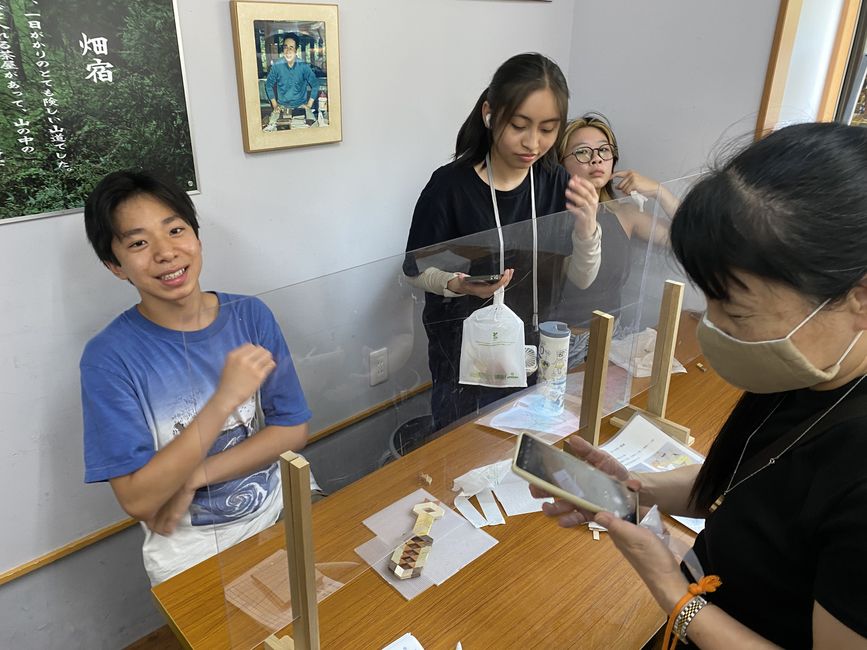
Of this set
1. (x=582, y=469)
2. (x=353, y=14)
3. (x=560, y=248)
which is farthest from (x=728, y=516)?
(x=353, y=14)

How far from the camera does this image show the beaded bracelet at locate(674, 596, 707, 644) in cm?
78

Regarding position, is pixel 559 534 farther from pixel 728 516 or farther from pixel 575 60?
pixel 575 60

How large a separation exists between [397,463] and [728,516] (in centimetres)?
57

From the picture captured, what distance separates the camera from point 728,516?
813 millimetres

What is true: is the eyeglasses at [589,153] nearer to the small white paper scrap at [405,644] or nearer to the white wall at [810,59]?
the white wall at [810,59]

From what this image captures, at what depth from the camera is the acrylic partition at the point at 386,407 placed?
0.89 metres

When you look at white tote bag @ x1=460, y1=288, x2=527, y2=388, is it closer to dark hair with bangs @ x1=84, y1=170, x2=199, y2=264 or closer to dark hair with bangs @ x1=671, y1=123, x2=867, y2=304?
dark hair with bangs @ x1=671, y1=123, x2=867, y2=304

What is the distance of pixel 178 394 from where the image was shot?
104cm

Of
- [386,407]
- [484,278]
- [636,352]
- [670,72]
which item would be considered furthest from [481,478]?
[670,72]

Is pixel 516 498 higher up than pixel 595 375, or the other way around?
pixel 595 375

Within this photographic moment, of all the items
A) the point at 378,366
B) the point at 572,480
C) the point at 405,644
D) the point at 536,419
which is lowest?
the point at 405,644

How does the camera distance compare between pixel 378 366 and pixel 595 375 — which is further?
pixel 595 375

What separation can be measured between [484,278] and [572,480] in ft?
1.32

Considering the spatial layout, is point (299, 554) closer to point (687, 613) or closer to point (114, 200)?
point (687, 613)
